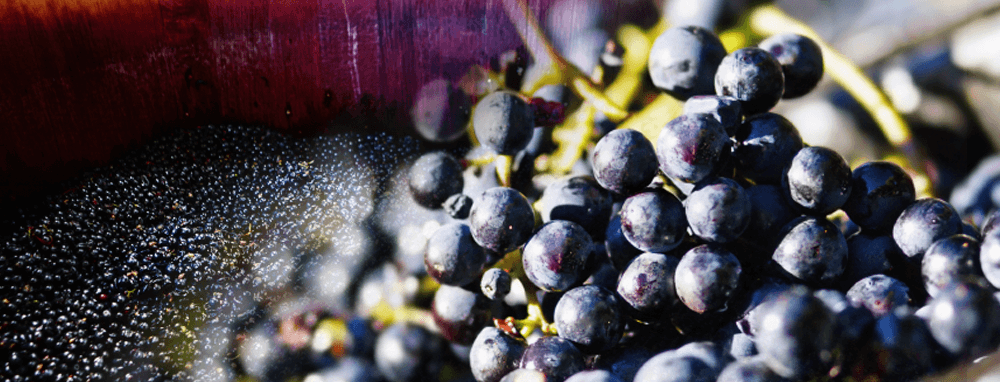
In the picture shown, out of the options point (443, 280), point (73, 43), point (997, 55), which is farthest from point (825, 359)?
point (73, 43)

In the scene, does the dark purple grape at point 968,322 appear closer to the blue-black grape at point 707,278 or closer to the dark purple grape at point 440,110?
the blue-black grape at point 707,278

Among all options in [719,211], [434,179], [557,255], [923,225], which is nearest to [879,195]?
[923,225]

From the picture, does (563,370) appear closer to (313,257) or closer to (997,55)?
(313,257)

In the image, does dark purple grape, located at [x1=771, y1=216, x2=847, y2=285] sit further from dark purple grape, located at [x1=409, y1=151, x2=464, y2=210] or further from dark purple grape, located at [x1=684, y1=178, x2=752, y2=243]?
dark purple grape, located at [x1=409, y1=151, x2=464, y2=210]

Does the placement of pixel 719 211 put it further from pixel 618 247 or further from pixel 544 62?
pixel 544 62

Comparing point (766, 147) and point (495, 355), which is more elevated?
point (766, 147)

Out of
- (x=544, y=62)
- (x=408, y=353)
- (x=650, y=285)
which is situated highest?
(x=544, y=62)
